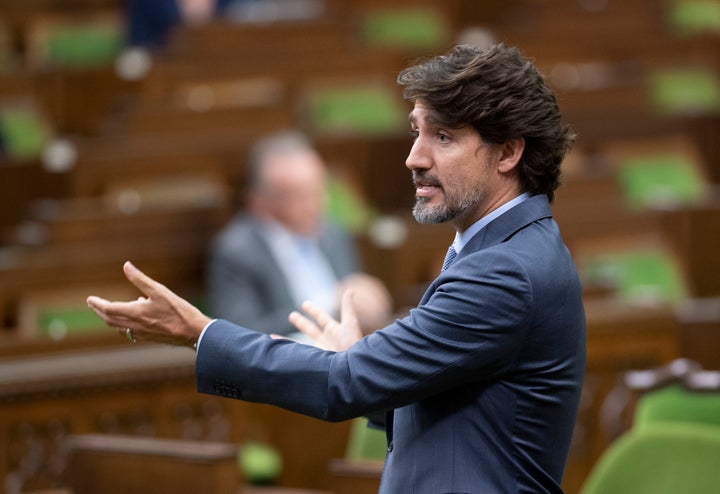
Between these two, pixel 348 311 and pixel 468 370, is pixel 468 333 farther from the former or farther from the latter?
pixel 348 311

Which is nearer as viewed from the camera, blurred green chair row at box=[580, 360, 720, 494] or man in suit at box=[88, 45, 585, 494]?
man in suit at box=[88, 45, 585, 494]

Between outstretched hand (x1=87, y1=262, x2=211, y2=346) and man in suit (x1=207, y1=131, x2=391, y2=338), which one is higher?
outstretched hand (x1=87, y1=262, x2=211, y2=346)

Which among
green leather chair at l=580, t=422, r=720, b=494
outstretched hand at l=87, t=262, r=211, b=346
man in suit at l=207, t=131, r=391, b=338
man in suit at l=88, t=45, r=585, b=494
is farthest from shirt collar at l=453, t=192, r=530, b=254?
man in suit at l=207, t=131, r=391, b=338

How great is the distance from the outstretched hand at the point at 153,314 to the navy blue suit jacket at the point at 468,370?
1 cm

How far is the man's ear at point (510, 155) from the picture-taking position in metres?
0.66

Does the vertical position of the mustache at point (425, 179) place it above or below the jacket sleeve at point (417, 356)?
above

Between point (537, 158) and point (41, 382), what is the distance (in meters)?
0.67

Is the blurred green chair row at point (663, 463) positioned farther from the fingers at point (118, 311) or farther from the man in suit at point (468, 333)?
the fingers at point (118, 311)

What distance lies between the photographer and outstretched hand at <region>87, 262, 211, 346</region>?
25.3 inches

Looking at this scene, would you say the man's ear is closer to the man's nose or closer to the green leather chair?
the man's nose

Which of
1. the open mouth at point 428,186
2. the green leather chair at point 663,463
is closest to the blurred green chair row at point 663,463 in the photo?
the green leather chair at point 663,463

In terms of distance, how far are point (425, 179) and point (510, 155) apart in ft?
0.15

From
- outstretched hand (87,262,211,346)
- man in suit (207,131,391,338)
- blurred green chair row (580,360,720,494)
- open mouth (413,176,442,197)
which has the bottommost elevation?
blurred green chair row (580,360,720,494)

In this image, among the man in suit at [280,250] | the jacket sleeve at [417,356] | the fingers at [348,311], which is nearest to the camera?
the jacket sleeve at [417,356]
